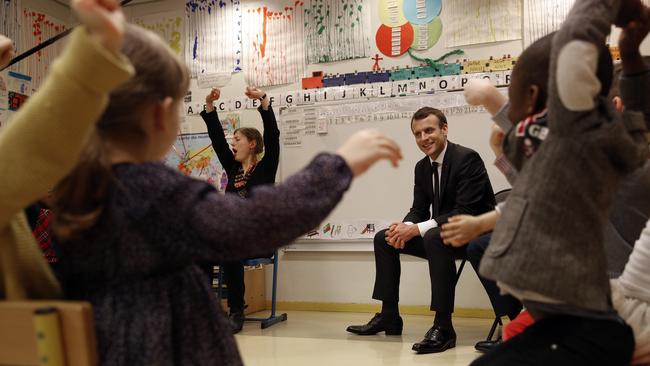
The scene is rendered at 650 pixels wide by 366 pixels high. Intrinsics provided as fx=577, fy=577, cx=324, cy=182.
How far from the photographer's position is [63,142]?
2.31 ft

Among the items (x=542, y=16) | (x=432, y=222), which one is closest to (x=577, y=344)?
(x=432, y=222)

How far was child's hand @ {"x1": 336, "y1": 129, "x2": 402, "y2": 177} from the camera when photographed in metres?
0.79

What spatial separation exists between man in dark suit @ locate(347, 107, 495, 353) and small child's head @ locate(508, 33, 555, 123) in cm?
185

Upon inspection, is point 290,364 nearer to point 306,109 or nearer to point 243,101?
point 306,109

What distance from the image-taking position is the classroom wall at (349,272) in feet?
12.4

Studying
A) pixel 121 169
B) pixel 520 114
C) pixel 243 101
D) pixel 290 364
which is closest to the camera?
pixel 121 169

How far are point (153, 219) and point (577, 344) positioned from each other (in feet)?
2.31

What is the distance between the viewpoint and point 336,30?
4.24 m

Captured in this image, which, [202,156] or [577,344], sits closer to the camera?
[577,344]

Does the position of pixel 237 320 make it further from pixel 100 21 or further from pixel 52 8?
Result: pixel 52 8

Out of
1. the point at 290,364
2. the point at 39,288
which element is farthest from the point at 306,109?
the point at 39,288

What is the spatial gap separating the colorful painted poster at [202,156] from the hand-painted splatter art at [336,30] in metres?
0.83

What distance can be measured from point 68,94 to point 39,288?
12.2 inches

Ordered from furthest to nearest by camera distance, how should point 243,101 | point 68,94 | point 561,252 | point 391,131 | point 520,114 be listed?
point 243,101, point 391,131, point 520,114, point 561,252, point 68,94
